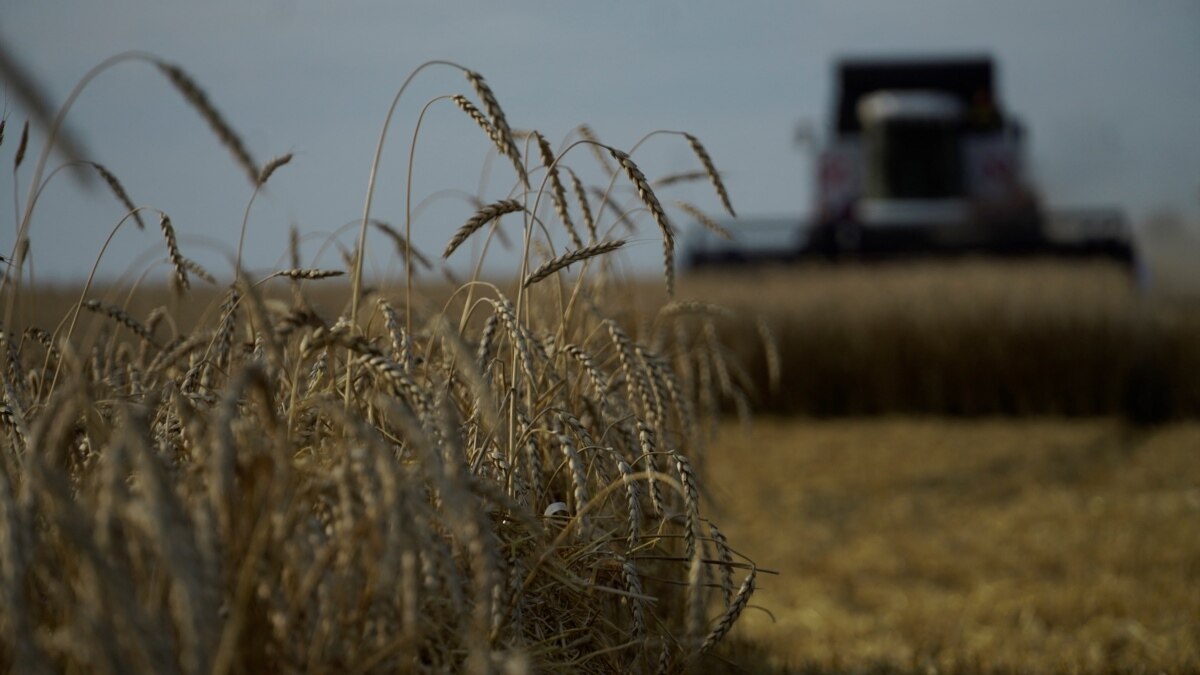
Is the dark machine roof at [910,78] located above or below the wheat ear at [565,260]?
above

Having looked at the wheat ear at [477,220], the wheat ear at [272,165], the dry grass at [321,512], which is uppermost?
the wheat ear at [272,165]

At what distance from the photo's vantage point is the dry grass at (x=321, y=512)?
778 mm

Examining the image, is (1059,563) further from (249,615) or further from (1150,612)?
(249,615)

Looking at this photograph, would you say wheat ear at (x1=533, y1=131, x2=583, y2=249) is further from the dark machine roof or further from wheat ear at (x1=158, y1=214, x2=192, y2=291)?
the dark machine roof

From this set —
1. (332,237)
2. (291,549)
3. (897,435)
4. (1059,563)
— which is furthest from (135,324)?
(897,435)

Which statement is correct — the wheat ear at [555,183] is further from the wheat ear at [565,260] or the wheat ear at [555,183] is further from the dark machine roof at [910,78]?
the dark machine roof at [910,78]

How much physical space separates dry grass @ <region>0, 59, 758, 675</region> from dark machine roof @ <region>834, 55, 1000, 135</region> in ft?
43.0

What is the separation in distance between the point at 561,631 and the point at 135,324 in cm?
73

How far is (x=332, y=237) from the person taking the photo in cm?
186

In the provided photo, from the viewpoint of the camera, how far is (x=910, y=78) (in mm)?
14250

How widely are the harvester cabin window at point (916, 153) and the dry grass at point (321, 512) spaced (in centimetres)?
1181

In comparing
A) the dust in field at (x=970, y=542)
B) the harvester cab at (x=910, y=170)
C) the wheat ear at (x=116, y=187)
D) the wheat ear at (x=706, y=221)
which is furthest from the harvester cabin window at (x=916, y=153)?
the wheat ear at (x=116, y=187)

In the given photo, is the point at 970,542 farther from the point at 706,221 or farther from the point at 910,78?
the point at 910,78

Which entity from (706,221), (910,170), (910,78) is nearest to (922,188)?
(910,170)
